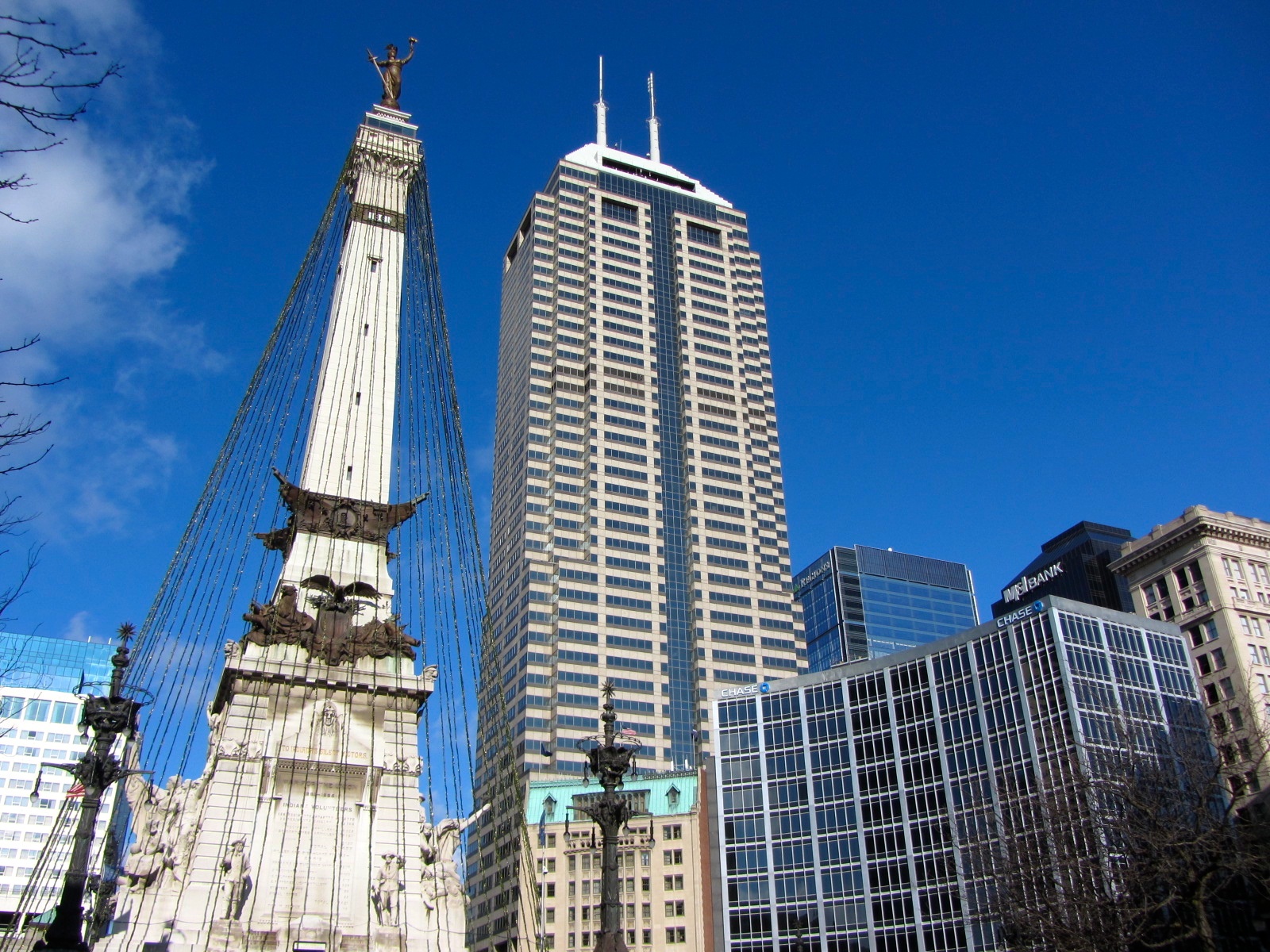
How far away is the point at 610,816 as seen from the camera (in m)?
23.5

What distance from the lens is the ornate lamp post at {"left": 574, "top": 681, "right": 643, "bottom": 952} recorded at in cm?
2231

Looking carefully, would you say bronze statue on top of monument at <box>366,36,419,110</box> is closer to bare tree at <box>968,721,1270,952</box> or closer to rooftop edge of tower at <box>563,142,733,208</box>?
bare tree at <box>968,721,1270,952</box>

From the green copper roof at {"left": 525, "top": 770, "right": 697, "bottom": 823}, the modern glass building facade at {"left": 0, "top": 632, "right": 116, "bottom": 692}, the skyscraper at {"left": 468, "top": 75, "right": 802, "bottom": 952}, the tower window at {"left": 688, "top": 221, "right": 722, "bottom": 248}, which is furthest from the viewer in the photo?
the modern glass building facade at {"left": 0, "top": 632, "right": 116, "bottom": 692}

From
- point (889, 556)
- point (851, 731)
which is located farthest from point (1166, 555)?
point (889, 556)

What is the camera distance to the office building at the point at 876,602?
491ft

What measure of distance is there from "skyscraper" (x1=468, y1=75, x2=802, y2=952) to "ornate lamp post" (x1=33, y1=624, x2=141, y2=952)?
59.4 metres

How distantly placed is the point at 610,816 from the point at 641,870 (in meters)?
53.5

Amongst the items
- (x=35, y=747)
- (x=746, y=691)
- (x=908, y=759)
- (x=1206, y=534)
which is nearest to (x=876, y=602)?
(x=1206, y=534)

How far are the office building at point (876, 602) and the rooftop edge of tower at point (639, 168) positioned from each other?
186 feet

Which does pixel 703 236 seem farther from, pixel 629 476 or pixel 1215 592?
pixel 1215 592

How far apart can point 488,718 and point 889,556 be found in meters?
85.1

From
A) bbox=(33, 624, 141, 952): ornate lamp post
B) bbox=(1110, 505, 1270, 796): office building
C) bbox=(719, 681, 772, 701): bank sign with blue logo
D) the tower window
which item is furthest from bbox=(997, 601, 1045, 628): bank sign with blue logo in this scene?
the tower window

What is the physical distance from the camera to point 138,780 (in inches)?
1313

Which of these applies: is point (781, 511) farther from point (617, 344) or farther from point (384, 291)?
point (384, 291)
